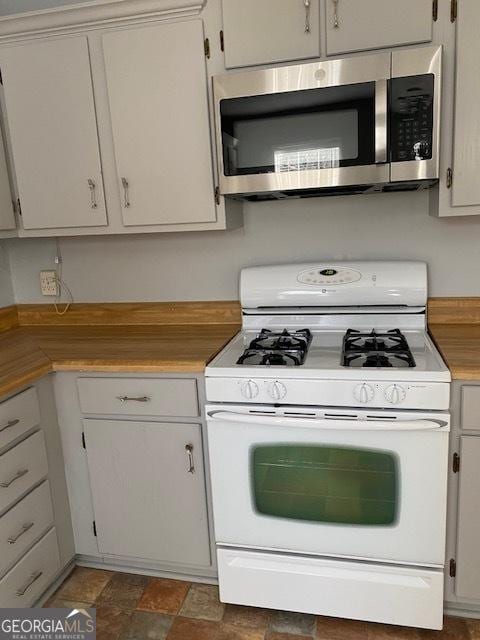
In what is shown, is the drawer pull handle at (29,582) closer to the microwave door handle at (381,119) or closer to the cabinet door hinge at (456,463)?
the cabinet door hinge at (456,463)

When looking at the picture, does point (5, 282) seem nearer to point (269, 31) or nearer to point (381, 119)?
point (269, 31)

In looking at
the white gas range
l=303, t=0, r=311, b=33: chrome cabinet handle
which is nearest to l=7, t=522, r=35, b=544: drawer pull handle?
the white gas range

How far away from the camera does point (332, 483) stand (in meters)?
1.59

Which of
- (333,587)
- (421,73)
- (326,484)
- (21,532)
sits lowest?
(333,587)

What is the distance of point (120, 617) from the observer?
1.79 meters

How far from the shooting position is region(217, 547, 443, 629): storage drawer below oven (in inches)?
62.3

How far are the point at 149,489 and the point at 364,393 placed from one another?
882mm

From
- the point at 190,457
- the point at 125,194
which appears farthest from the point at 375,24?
the point at 190,457

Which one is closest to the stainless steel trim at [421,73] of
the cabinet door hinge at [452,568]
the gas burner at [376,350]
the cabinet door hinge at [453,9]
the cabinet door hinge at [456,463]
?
the cabinet door hinge at [453,9]

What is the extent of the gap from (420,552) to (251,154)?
1.42 metres

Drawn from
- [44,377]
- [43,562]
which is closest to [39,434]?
[44,377]

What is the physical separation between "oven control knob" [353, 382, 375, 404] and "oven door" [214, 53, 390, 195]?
0.67 meters

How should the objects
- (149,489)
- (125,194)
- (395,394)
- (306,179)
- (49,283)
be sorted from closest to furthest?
(395,394) → (306,179) → (149,489) → (125,194) → (49,283)

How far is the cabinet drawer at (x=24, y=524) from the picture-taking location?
64.4 inches
